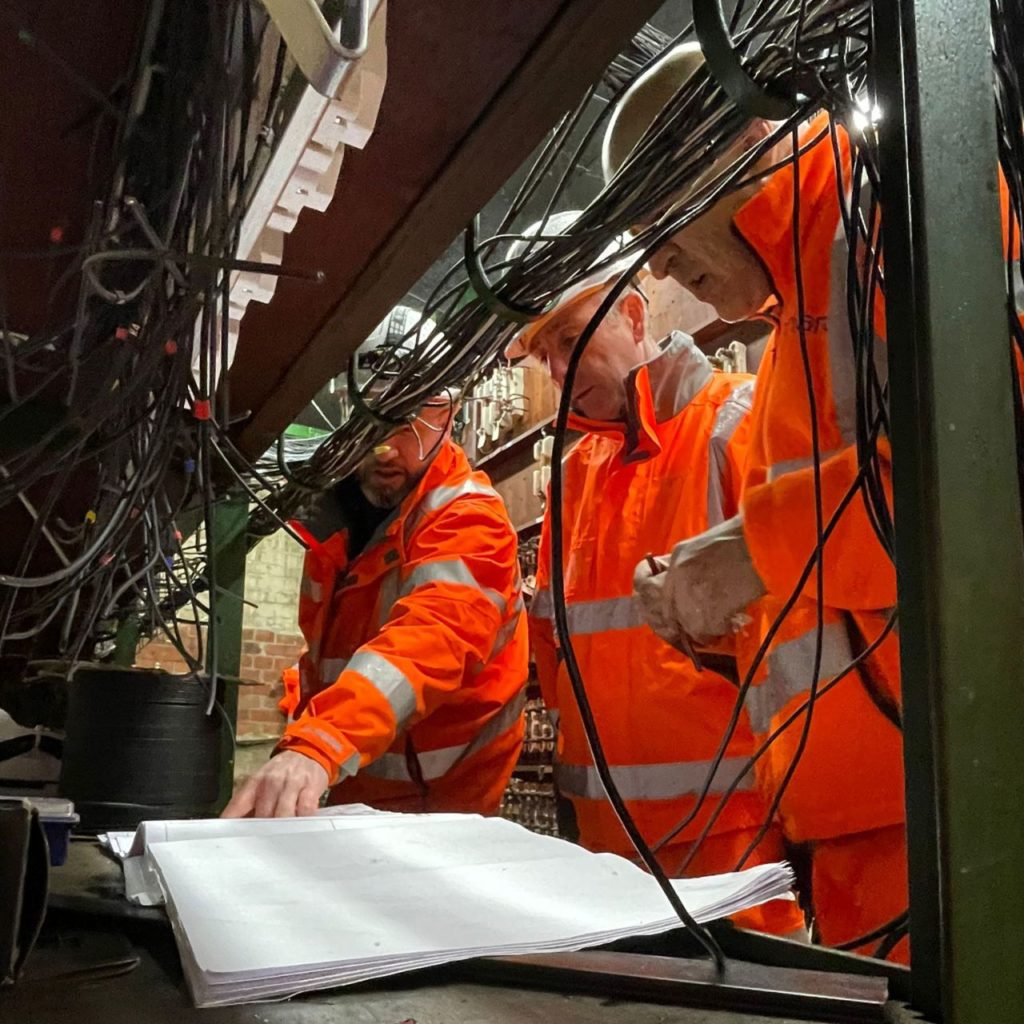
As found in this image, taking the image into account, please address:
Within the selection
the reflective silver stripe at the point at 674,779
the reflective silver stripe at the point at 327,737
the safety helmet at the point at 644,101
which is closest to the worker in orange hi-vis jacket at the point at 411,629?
the reflective silver stripe at the point at 327,737

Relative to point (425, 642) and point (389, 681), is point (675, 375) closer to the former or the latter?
point (425, 642)

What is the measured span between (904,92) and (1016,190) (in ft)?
0.76

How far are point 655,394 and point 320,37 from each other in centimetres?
148

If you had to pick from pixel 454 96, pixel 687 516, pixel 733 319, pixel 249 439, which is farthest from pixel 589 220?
pixel 249 439

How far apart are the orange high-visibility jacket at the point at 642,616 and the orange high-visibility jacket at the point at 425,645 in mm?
165

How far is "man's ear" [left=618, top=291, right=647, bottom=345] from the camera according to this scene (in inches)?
80.2

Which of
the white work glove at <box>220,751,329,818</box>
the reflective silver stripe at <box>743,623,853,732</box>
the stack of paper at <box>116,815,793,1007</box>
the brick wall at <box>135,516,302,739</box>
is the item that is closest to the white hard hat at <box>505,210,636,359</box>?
the reflective silver stripe at <box>743,623,853,732</box>

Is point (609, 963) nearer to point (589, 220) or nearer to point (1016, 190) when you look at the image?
point (1016, 190)

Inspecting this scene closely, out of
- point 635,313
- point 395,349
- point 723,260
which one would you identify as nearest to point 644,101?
point 723,260

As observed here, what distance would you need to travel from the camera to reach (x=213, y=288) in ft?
2.93

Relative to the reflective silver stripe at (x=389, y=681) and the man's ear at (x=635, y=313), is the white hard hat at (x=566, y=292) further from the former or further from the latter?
the reflective silver stripe at (x=389, y=681)

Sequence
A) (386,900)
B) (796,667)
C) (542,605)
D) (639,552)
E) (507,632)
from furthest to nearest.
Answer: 1. (542,605)
2. (507,632)
3. (639,552)
4. (796,667)
5. (386,900)

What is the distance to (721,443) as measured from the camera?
1765mm

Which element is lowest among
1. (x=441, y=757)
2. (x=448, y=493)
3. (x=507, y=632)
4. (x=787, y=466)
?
(x=441, y=757)
